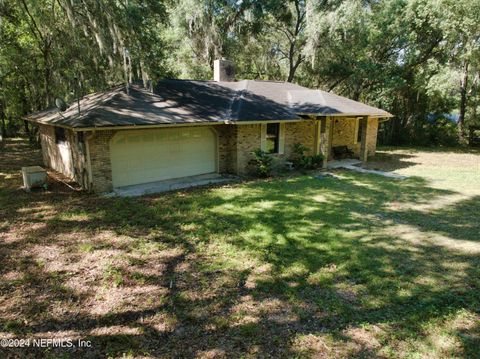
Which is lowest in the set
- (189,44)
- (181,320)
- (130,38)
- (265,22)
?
(181,320)

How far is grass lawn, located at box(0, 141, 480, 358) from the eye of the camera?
396cm

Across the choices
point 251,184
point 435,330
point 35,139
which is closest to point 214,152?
point 251,184

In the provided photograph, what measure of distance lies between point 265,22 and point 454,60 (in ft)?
37.8

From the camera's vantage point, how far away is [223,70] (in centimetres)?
1614

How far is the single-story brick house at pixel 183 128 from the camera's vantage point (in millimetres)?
10031

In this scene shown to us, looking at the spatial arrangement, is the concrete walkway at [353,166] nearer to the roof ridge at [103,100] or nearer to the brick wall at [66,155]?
the roof ridge at [103,100]

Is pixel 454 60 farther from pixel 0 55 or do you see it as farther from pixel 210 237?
pixel 0 55

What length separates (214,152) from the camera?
1322 cm

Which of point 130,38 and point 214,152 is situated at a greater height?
point 130,38

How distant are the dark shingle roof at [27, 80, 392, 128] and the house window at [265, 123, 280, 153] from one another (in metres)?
0.62

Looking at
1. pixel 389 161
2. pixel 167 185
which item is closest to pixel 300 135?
pixel 389 161

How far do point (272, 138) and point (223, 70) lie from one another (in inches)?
187

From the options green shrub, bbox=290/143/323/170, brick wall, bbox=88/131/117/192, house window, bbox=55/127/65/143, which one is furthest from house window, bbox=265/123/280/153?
house window, bbox=55/127/65/143

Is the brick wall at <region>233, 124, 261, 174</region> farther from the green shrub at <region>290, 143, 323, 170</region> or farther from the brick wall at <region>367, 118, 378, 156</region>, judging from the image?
the brick wall at <region>367, 118, 378, 156</region>
